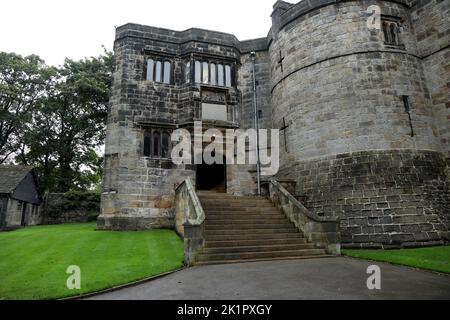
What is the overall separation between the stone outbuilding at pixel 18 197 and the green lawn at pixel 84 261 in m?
13.7

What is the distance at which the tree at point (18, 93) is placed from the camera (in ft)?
90.8

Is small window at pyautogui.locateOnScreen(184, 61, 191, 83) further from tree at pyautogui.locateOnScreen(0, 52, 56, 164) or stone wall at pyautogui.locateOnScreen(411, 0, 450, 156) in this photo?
tree at pyautogui.locateOnScreen(0, 52, 56, 164)

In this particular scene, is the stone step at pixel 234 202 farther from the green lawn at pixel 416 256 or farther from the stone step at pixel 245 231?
the green lawn at pixel 416 256

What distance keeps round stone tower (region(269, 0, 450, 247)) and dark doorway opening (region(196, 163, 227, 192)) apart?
17.0 ft

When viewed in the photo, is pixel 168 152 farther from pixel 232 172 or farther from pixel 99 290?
pixel 99 290

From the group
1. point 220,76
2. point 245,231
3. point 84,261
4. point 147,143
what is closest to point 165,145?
point 147,143

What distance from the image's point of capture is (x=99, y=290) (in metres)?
5.49

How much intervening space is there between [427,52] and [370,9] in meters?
3.07

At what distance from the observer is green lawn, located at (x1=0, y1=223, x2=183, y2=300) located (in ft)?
18.5

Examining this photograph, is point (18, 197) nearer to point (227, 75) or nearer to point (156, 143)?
point (156, 143)

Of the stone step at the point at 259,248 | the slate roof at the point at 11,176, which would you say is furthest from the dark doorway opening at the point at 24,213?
the stone step at the point at 259,248

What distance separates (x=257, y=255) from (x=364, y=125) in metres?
7.00

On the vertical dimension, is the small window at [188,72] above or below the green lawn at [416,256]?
above

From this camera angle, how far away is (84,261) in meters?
7.89
